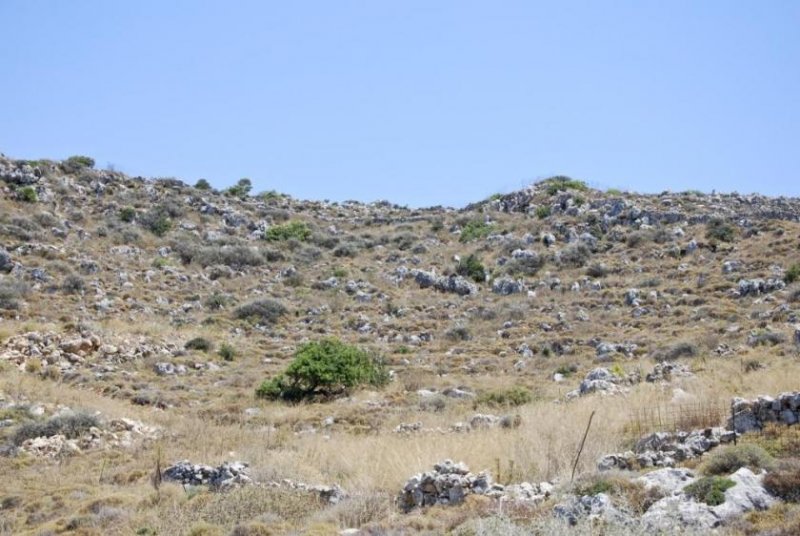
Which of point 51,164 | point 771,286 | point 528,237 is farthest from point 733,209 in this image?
point 51,164

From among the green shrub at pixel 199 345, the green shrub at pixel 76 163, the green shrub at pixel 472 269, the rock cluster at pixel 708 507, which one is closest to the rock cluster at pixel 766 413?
the rock cluster at pixel 708 507

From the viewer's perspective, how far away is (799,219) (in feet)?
126

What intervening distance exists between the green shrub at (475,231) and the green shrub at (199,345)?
938 inches

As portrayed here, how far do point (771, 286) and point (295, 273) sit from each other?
916 inches

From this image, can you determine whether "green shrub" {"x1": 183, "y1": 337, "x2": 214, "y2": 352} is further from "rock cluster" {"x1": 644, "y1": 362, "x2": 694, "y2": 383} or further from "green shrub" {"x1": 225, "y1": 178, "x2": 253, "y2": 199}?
"green shrub" {"x1": 225, "y1": 178, "x2": 253, "y2": 199}

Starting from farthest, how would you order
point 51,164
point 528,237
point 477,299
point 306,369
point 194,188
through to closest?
point 194,188 < point 51,164 < point 528,237 < point 477,299 < point 306,369

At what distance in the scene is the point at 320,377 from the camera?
67.2 feet

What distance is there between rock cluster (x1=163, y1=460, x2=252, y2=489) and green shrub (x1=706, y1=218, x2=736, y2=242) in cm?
3165

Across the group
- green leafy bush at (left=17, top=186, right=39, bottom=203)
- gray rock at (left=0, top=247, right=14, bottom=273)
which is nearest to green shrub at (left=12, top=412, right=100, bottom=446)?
gray rock at (left=0, top=247, right=14, bottom=273)

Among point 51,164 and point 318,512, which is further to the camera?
point 51,164

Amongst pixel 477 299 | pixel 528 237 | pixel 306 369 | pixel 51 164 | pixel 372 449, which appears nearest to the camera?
pixel 372 449

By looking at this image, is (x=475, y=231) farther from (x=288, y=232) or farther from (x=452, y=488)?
(x=452, y=488)

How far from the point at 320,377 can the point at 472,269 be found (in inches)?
758

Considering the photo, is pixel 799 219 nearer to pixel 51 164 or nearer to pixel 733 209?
pixel 733 209
